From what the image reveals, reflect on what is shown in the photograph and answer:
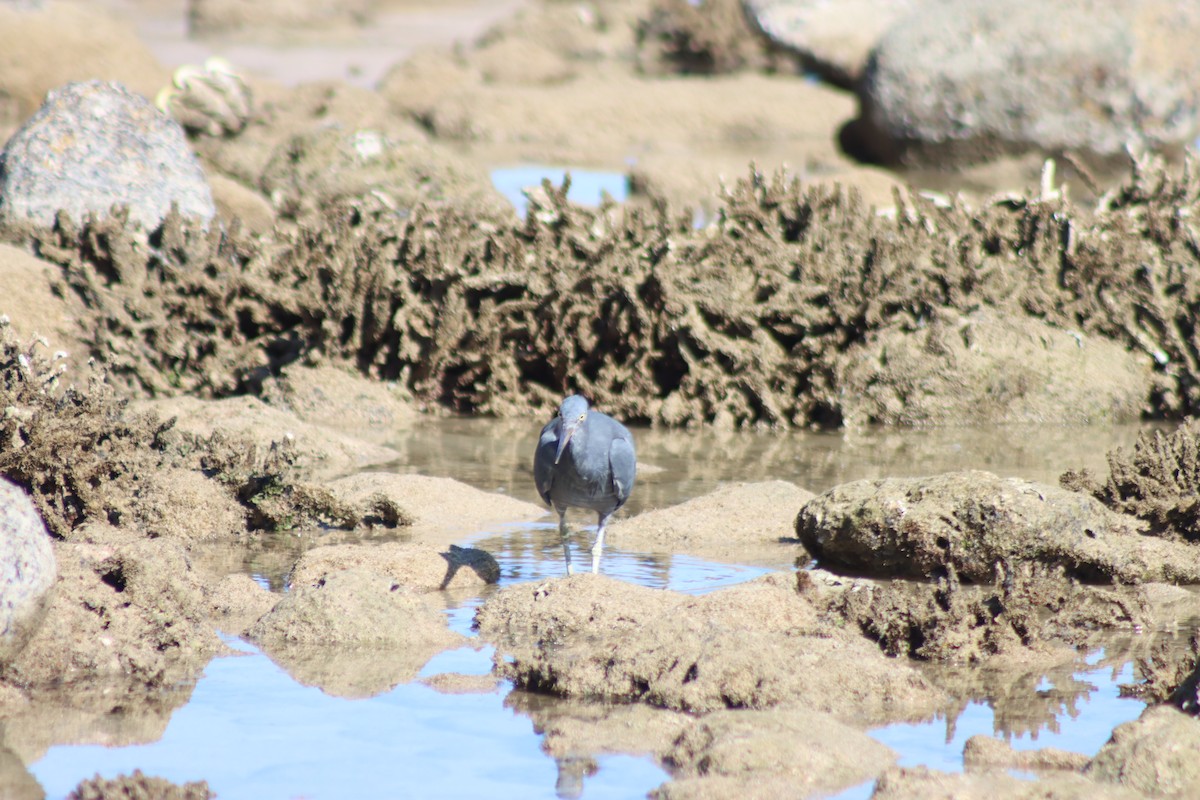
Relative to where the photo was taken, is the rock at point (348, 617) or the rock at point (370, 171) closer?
the rock at point (348, 617)

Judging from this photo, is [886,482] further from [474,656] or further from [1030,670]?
[474,656]

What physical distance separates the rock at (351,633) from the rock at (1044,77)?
17.1 metres

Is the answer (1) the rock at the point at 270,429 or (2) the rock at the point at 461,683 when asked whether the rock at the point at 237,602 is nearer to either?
(2) the rock at the point at 461,683

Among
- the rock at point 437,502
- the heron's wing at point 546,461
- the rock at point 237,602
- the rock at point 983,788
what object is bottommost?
the rock at point 437,502

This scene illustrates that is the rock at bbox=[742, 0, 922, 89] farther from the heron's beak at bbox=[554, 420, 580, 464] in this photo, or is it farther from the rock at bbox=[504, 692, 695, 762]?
the rock at bbox=[504, 692, 695, 762]

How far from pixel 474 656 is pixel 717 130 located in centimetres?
2162

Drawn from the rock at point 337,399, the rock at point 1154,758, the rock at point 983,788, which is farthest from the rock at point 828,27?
the rock at point 983,788

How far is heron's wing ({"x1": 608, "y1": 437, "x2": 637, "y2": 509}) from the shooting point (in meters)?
7.20

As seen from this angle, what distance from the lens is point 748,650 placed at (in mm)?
5617

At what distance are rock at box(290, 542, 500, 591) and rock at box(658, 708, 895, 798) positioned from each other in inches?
92.4

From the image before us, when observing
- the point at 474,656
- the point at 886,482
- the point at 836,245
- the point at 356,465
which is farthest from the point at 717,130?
the point at 474,656

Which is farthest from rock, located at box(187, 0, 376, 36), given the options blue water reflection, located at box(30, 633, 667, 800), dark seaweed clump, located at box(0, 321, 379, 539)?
blue water reflection, located at box(30, 633, 667, 800)

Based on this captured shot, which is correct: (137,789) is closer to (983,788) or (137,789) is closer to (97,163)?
(983,788)

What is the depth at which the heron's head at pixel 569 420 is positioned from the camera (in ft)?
23.1
